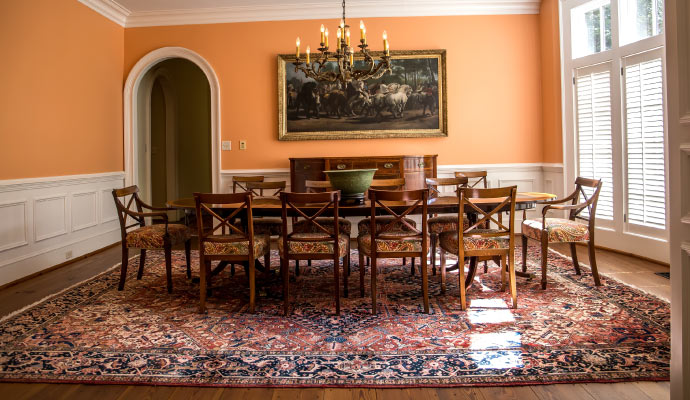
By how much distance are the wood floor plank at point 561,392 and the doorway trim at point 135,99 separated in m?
5.48

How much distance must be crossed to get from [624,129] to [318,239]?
3.85 meters

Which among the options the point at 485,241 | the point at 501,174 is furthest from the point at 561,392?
the point at 501,174

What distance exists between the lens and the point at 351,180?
4324 millimetres

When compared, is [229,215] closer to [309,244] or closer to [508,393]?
[309,244]

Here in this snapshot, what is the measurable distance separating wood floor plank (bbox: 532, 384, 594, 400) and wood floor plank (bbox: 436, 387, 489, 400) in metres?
0.29

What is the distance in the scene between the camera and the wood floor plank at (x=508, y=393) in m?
2.40

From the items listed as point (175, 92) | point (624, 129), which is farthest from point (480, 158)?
point (175, 92)

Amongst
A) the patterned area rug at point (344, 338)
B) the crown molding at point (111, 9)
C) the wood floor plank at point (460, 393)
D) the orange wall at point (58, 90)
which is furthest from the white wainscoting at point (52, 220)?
the wood floor plank at point (460, 393)

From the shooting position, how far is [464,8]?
270 inches

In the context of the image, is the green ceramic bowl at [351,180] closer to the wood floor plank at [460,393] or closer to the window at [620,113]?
the wood floor plank at [460,393]

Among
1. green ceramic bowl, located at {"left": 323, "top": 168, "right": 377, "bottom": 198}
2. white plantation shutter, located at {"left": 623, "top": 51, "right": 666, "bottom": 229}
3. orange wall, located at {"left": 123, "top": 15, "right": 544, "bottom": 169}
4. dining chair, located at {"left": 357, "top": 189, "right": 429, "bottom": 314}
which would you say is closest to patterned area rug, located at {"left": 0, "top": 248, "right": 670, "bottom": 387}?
dining chair, located at {"left": 357, "top": 189, "right": 429, "bottom": 314}

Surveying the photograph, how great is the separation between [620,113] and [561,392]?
4086 mm

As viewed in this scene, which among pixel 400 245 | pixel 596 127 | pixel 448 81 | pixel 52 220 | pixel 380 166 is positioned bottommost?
pixel 400 245

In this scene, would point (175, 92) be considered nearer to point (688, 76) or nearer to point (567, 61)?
point (567, 61)
